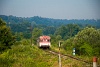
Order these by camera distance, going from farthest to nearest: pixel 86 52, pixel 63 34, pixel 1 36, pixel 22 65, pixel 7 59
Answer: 1. pixel 63 34
2. pixel 1 36
3. pixel 86 52
4. pixel 7 59
5. pixel 22 65

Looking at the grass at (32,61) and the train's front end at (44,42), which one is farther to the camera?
the train's front end at (44,42)

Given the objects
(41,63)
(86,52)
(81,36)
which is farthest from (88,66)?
(81,36)

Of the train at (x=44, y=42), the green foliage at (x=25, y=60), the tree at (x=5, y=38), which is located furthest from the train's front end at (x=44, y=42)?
the green foliage at (x=25, y=60)

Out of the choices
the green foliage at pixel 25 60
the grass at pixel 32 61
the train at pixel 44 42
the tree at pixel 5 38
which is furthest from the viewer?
the train at pixel 44 42

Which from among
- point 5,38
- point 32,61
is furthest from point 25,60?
point 5,38

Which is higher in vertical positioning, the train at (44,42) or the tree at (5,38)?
the tree at (5,38)

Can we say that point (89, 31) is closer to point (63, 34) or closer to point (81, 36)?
point (81, 36)

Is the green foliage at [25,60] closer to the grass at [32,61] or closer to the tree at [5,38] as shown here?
the grass at [32,61]

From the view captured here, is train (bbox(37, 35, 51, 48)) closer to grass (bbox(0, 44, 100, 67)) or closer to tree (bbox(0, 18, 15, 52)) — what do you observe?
tree (bbox(0, 18, 15, 52))

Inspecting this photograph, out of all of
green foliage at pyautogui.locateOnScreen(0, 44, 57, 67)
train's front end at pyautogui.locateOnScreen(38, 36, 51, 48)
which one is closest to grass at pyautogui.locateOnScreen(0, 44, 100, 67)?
green foliage at pyautogui.locateOnScreen(0, 44, 57, 67)

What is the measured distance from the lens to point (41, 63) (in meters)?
20.6

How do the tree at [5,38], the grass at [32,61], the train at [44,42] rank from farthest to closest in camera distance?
1. the train at [44,42]
2. the tree at [5,38]
3. the grass at [32,61]

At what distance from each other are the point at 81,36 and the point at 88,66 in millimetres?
23262

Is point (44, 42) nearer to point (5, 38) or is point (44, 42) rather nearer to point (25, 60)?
point (5, 38)
